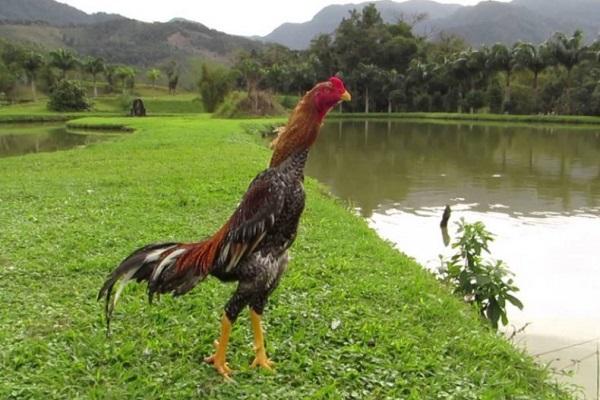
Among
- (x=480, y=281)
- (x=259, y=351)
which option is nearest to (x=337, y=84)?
(x=259, y=351)

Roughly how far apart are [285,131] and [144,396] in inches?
79.8

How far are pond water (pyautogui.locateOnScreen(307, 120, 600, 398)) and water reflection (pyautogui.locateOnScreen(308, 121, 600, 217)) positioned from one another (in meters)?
0.04

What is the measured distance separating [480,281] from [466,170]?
13.9 meters

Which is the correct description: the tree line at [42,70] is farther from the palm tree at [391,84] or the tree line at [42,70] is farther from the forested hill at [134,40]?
the forested hill at [134,40]

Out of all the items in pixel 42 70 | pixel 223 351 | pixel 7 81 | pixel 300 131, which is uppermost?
pixel 42 70

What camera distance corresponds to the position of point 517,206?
42.5 ft

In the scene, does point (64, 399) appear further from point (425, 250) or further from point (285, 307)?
point (425, 250)

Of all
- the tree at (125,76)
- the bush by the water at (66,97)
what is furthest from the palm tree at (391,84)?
the tree at (125,76)

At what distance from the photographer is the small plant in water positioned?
566cm

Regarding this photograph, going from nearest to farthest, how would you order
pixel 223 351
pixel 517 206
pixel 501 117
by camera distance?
pixel 223 351, pixel 517 206, pixel 501 117

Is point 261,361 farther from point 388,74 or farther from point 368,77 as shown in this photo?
Result: point 368,77

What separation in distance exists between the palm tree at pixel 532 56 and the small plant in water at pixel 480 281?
4673cm

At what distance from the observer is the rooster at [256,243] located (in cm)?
359

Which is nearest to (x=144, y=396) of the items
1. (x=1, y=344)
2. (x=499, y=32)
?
(x=1, y=344)
